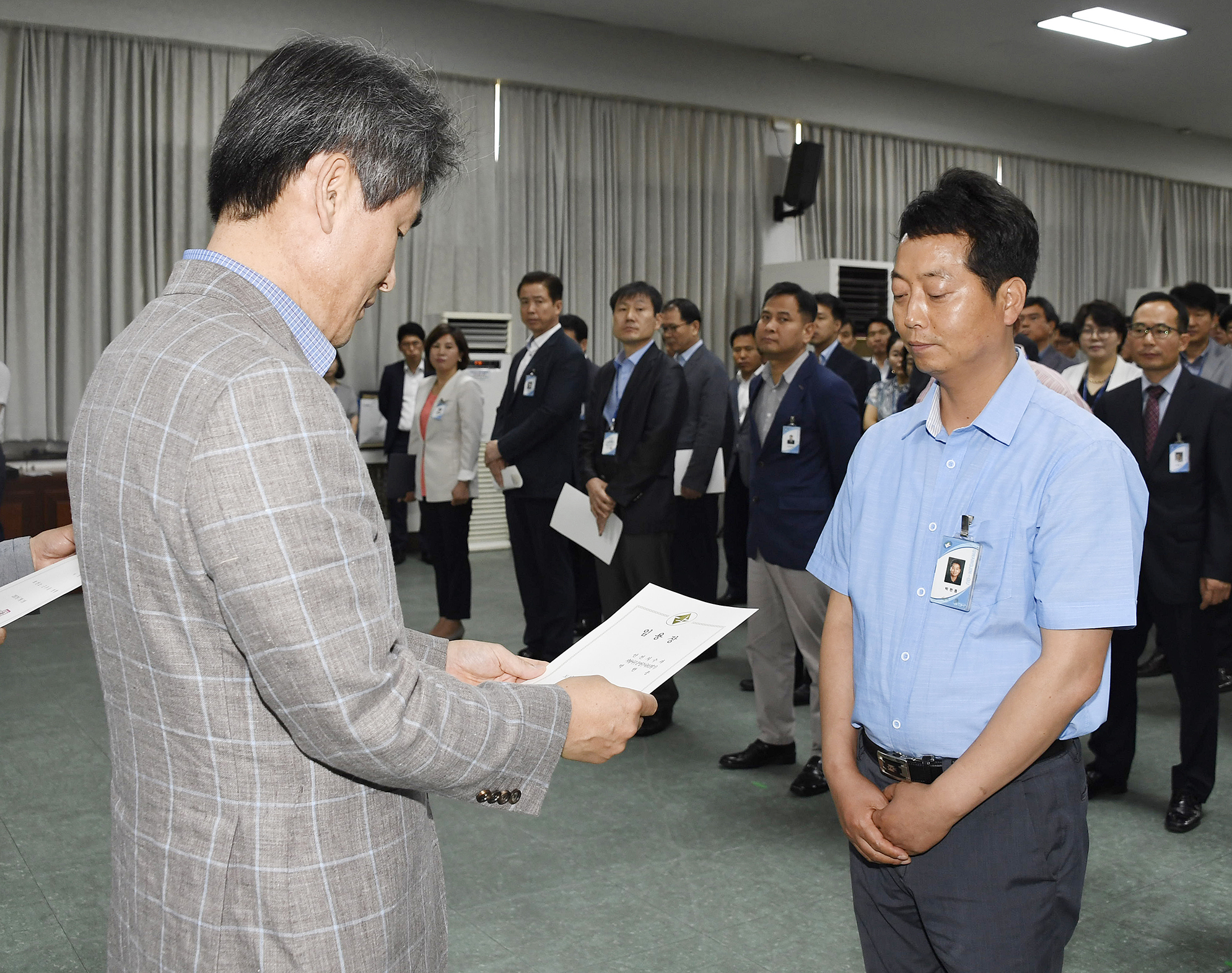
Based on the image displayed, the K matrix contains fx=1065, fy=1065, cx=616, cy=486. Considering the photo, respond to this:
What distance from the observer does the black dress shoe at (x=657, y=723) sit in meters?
3.96

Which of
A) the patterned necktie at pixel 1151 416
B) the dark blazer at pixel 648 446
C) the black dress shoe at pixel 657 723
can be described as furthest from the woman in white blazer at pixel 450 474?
the patterned necktie at pixel 1151 416

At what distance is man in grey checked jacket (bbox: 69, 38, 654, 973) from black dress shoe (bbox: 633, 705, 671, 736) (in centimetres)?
292

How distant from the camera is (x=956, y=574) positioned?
138 cm

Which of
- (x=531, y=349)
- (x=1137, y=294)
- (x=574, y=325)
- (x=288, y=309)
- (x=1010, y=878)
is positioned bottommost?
(x=1010, y=878)

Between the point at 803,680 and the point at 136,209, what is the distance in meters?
5.36

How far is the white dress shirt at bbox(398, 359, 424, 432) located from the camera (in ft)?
24.2

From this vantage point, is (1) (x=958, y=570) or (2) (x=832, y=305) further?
(2) (x=832, y=305)

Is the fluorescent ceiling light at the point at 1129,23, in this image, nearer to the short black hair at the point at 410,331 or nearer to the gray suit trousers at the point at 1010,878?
the short black hair at the point at 410,331

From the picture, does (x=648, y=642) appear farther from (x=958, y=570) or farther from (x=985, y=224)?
(x=985, y=224)

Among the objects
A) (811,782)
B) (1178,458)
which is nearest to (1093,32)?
(1178,458)

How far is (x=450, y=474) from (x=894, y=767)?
3.89 m

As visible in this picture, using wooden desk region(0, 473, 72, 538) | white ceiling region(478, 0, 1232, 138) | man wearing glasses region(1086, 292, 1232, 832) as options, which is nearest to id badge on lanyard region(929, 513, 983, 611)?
man wearing glasses region(1086, 292, 1232, 832)

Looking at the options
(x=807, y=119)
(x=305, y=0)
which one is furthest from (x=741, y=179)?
(x=305, y=0)

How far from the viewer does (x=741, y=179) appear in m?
9.27
